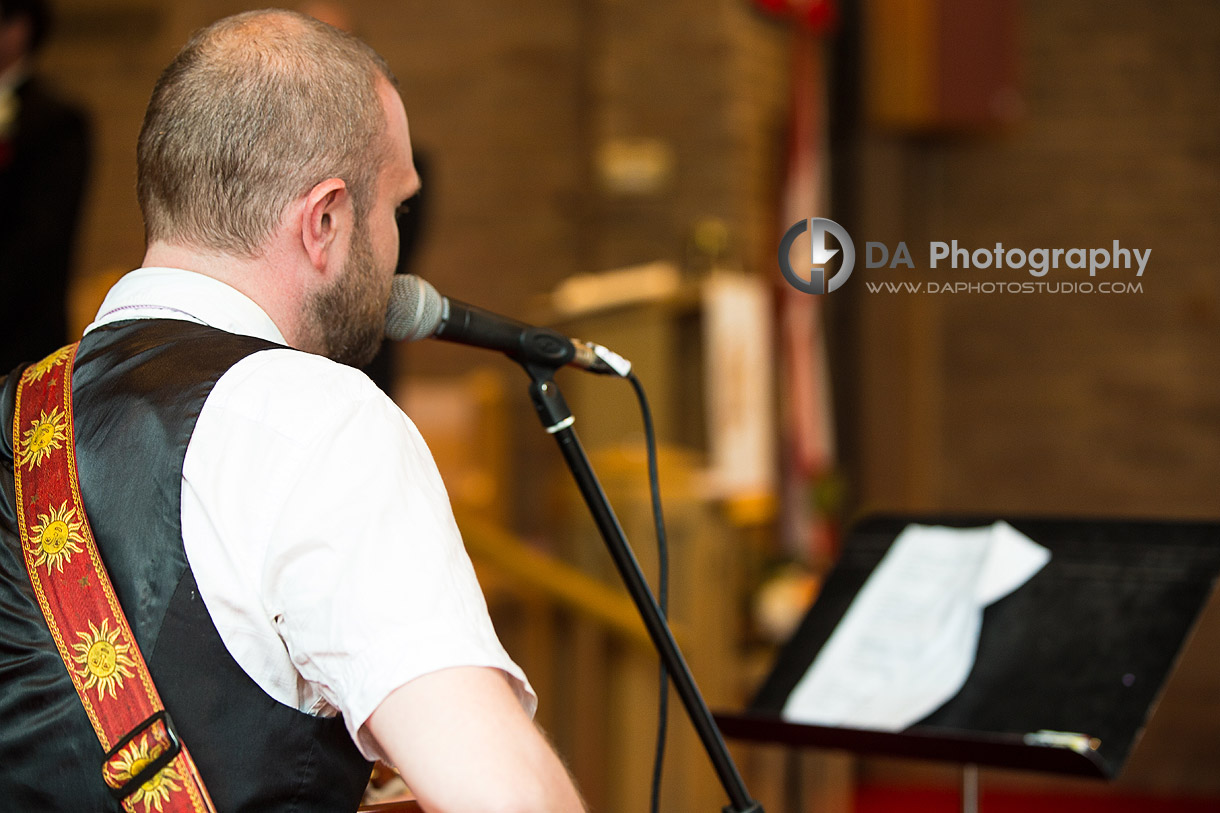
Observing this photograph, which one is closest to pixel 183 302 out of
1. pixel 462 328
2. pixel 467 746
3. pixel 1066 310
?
pixel 462 328

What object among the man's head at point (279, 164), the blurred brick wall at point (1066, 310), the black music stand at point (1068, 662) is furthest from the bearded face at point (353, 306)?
the blurred brick wall at point (1066, 310)

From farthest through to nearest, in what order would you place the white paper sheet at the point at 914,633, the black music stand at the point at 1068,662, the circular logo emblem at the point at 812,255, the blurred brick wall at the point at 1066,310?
the blurred brick wall at the point at 1066,310
the circular logo emblem at the point at 812,255
the white paper sheet at the point at 914,633
the black music stand at the point at 1068,662

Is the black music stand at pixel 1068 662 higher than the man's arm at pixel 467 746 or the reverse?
the reverse

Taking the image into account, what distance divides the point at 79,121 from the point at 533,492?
239cm

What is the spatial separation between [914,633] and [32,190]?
208 cm

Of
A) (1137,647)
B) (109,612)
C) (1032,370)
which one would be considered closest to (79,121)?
(109,612)

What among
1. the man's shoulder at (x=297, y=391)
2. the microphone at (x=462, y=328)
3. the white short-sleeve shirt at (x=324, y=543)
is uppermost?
the microphone at (x=462, y=328)

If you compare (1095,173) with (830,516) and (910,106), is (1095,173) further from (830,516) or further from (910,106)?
(830,516)

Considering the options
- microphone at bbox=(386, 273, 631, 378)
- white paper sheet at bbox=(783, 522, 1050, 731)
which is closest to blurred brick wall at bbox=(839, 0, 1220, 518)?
white paper sheet at bbox=(783, 522, 1050, 731)

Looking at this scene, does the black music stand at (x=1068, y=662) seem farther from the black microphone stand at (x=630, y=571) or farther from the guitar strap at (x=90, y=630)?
the guitar strap at (x=90, y=630)

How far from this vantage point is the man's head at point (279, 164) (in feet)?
3.43

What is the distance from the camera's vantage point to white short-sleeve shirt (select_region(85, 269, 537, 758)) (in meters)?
0.83

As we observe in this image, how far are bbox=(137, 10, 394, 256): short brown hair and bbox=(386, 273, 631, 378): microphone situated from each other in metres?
0.12

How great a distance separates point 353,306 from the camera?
1109mm
